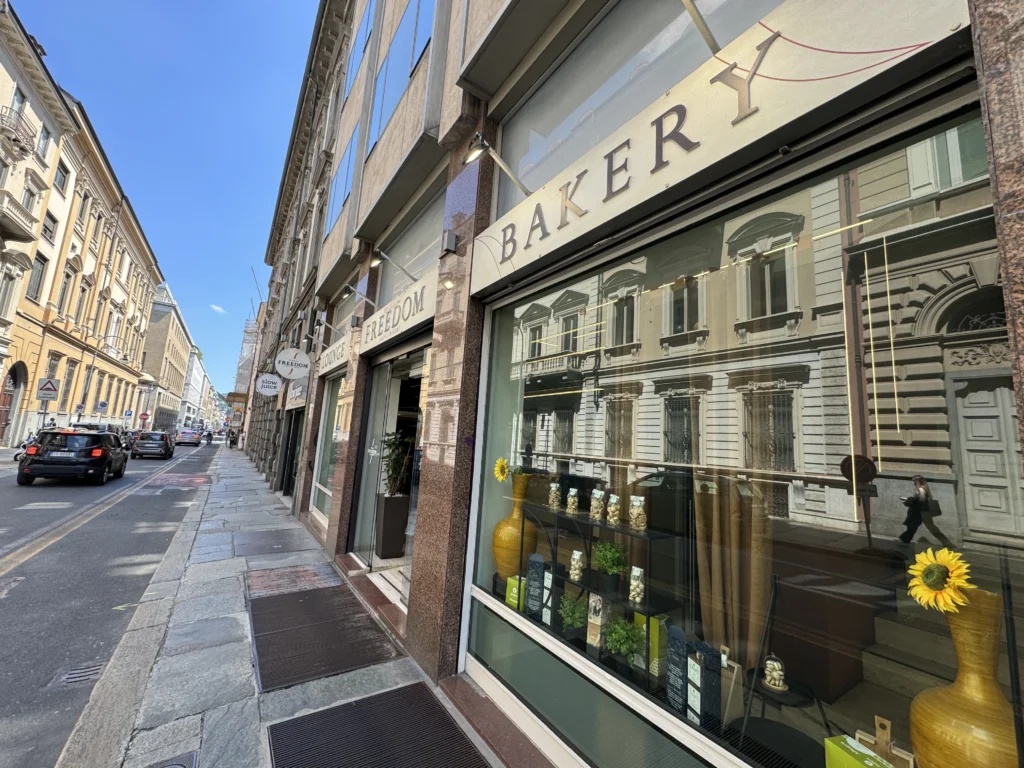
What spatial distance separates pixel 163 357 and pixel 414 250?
7339 cm

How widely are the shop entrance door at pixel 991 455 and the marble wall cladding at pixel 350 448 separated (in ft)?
20.1

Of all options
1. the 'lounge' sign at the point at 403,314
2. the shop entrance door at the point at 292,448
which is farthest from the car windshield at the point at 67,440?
the 'lounge' sign at the point at 403,314

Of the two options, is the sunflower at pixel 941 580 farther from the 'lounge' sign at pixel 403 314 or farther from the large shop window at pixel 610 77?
the 'lounge' sign at pixel 403 314

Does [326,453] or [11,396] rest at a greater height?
[11,396]

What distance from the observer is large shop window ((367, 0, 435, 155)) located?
524 cm

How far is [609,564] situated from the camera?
272 centimetres

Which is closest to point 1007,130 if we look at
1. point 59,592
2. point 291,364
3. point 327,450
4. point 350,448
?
point 350,448

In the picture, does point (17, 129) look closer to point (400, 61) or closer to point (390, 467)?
point (400, 61)

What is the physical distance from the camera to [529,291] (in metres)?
3.29

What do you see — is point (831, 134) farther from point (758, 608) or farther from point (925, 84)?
point (758, 608)

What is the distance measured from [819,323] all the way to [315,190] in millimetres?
14785

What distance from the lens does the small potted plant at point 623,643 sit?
239cm

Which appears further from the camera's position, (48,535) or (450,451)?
(48,535)

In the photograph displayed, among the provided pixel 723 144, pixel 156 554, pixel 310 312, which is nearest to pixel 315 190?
pixel 310 312
